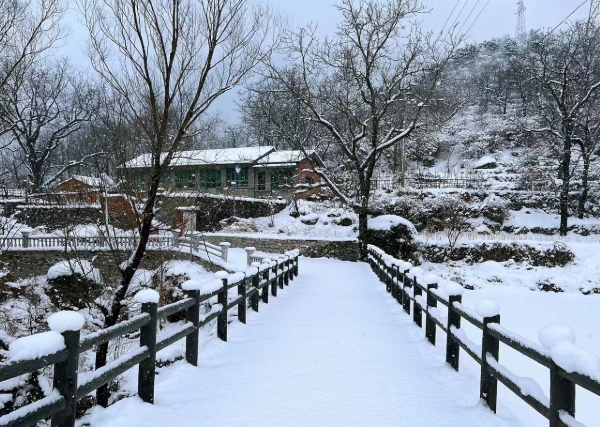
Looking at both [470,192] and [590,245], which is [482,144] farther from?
[590,245]

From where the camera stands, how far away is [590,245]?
65.0 feet

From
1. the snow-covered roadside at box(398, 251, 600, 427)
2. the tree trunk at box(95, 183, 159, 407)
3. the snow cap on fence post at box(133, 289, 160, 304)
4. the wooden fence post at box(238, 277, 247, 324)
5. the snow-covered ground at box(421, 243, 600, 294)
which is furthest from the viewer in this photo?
the snow-covered ground at box(421, 243, 600, 294)

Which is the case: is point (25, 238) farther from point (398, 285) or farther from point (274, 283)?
point (398, 285)

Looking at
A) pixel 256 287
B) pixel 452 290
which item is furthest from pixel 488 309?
pixel 256 287

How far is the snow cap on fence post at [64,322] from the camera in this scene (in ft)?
9.28

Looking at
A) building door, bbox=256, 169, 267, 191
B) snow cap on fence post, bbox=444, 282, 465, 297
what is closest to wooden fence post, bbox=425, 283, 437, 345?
snow cap on fence post, bbox=444, 282, 465, 297

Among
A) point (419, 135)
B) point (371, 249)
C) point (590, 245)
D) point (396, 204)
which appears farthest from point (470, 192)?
point (371, 249)

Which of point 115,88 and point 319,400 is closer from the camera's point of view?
point 319,400

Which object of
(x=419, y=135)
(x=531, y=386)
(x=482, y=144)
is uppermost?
(x=482, y=144)

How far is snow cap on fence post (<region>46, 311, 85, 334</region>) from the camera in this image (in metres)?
2.83

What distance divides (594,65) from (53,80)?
4249cm

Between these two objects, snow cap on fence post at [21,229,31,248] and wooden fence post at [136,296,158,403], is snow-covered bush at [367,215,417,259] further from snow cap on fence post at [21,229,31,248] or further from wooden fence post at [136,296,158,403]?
wooden fence post at [136,296,158,403]

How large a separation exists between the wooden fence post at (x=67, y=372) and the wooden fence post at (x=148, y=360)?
119 cm

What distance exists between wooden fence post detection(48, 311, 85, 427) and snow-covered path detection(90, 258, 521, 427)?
0.69m
